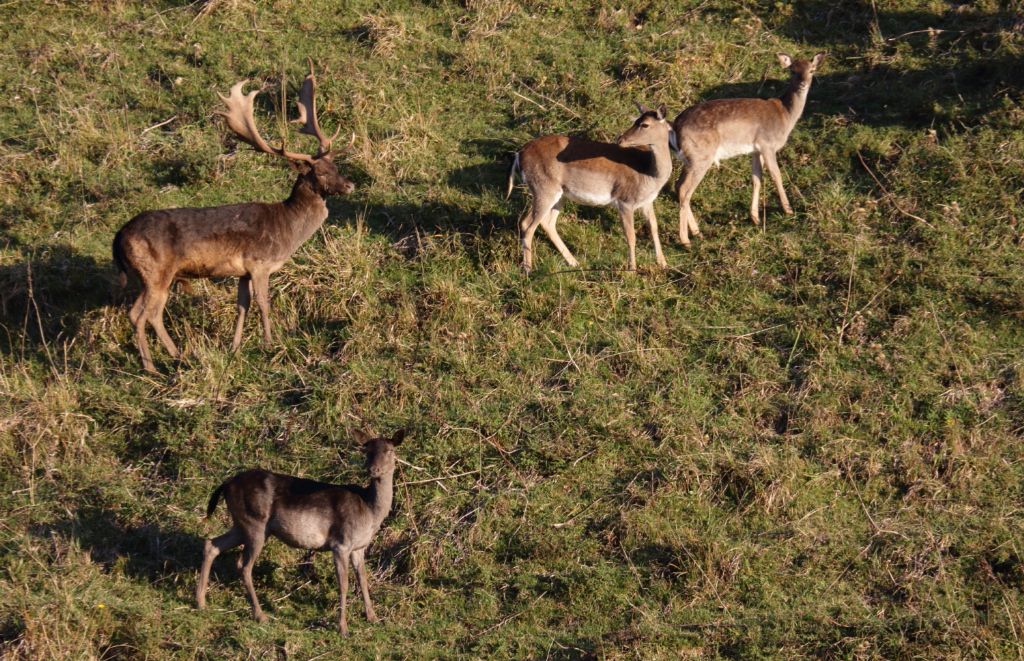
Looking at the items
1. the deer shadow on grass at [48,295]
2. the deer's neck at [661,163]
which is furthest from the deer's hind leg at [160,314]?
the deer's neck at [661,163]

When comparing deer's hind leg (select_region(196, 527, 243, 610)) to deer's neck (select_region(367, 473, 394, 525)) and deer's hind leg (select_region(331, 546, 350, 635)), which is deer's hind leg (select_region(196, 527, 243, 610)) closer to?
deer's hind leg (select_region(331, 546, 350, 635))

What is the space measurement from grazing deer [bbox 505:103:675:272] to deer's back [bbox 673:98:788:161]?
0.97ft

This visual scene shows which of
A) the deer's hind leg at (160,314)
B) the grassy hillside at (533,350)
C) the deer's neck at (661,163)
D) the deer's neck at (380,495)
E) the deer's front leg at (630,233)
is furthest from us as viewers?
the deer's neck at (661,163)

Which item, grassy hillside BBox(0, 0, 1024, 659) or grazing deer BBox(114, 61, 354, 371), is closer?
grassy hillside BBox(0, 0, 1024, 659)

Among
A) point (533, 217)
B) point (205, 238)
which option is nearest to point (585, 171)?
point (533, 217)

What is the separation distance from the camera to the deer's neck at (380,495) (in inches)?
333

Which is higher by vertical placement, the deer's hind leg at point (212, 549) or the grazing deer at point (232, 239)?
the grazing deer at point (232, 239)

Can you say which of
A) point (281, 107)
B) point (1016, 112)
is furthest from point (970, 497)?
point (281, 107)

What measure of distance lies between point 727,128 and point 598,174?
1.37 meters

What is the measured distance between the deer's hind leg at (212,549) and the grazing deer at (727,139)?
517 centimetres

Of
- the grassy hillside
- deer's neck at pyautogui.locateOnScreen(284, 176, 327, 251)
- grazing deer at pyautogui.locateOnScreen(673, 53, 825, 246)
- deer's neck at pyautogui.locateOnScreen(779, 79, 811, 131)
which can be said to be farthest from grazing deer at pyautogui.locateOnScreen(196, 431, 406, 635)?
deer's neck at pyautogui.locateOnScreen(779, 79, 811, 131)

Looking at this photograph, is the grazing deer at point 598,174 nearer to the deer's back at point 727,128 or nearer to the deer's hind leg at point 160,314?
the deer's back at point 727,128

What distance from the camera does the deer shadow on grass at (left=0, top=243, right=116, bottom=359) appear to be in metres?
11.1

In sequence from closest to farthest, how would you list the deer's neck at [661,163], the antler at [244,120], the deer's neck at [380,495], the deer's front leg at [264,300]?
1. the deer's neck at [380,495]
2. the deer's front leg at [264,300]
3. the antler at [244,120]
4. the deer's neck at [661,163]
